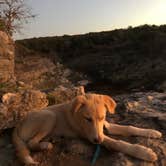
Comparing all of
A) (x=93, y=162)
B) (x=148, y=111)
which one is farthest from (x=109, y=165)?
(x=148, y=111)

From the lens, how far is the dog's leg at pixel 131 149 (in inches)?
207

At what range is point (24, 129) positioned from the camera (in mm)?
5703

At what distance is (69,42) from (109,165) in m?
38.0

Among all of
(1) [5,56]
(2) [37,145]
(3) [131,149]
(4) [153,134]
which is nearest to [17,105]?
(2) [37,145]

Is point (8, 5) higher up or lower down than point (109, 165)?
higher up

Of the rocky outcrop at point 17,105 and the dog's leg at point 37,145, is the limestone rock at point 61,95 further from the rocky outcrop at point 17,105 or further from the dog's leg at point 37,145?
the dog's leg at point 37,145

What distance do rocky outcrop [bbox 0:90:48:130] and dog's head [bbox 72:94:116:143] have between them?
3.80 feet

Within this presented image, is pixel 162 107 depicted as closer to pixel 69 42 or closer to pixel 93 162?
pixel 93 162

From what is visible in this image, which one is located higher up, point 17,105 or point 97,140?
point 17,105

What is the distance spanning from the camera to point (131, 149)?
17.6 feet

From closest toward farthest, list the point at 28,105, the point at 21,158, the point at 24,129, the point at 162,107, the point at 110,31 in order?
the point at 21,158 → the point at 24,129 → the point at 28,105 → the point at 162,107 → the point at 110,31

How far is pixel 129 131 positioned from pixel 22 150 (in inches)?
61.0

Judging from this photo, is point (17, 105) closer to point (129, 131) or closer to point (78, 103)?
point (78, 103)

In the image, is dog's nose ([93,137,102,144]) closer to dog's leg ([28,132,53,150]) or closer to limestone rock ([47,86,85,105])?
dog's leg ([28,132,53,150])
